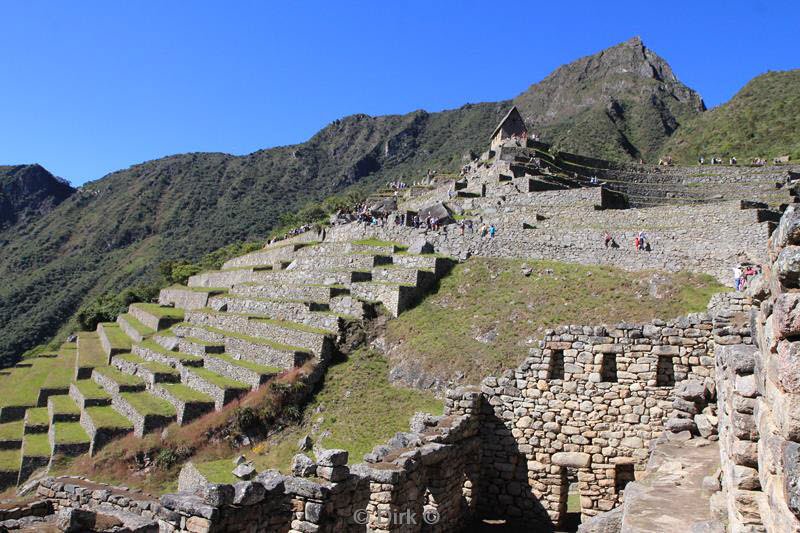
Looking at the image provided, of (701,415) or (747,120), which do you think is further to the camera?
(747,120)

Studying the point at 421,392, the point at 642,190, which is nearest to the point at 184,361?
the point at 421,392

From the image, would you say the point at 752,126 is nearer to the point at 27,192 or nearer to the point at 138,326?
the point at 138,326

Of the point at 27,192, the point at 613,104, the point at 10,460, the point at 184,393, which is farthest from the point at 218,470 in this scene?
the point at 27,192

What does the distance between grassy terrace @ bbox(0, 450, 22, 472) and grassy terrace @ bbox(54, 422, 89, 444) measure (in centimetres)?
157

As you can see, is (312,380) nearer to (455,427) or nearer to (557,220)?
(455,427)

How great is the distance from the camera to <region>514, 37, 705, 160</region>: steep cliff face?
275ft

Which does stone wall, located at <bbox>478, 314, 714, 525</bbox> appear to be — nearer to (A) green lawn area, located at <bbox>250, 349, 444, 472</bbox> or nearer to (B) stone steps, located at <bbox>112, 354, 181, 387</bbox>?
(A) green lawn area, located at <bbox>250, 349, 444, 472</bbox>

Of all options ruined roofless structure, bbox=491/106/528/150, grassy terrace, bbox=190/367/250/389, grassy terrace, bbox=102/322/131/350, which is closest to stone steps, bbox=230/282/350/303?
grassy terrace, bbox=190/367/250/389

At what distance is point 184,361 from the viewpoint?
23.6m

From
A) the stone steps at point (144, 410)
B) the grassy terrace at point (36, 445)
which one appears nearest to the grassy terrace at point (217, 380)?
the stone steps at point (144, 410)

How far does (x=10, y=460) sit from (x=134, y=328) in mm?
13512

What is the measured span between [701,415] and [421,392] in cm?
1090

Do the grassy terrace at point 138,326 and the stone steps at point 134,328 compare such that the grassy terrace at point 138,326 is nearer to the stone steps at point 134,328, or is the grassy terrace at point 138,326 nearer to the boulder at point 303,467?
the stone steps at point 134,328

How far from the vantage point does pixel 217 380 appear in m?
20.8
